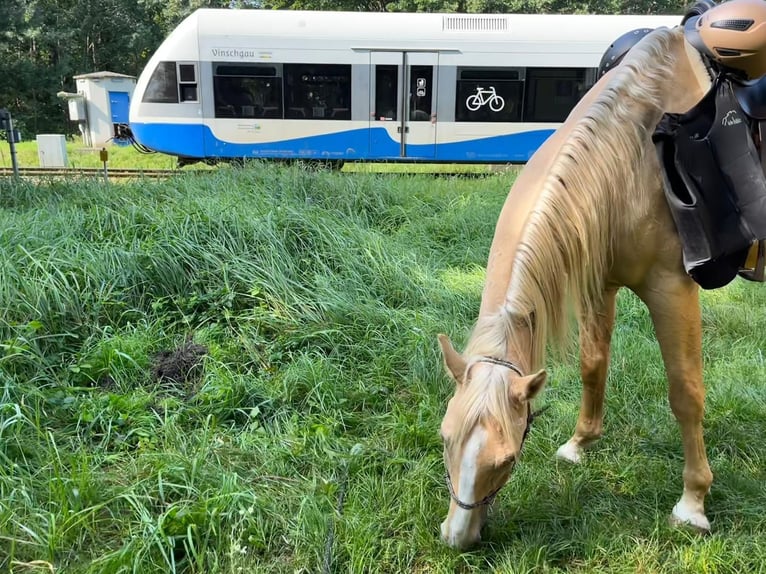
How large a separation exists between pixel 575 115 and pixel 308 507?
2042 mm

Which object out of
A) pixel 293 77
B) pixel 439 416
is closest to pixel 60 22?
pixel 293 77

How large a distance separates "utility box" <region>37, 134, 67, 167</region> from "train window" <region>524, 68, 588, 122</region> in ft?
33.4

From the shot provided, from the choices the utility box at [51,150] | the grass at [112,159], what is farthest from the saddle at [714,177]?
the utility box at [51,150]

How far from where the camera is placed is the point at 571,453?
9.27ft

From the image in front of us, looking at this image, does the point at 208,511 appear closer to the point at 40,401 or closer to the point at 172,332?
the point at 40,401

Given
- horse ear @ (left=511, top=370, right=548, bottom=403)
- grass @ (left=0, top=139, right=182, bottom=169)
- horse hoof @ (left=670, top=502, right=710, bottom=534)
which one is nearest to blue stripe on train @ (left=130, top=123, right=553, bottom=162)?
grass @ (left=0, top=139, right=182, bottom=169)

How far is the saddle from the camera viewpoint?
6.96 ft

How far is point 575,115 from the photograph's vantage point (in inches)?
91.0

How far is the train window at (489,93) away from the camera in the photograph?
10.9 m

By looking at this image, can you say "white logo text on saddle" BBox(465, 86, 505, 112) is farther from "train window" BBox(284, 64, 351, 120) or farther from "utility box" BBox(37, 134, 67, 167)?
"utility box" BBox(37, 134, 67, 167)

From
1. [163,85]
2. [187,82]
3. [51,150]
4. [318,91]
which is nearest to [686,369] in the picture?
[318,91]

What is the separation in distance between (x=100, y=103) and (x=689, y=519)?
19048 mm

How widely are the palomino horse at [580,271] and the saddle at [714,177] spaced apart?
0.08 meters

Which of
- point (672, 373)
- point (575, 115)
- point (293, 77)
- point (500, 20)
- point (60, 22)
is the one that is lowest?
point (672, 373)
